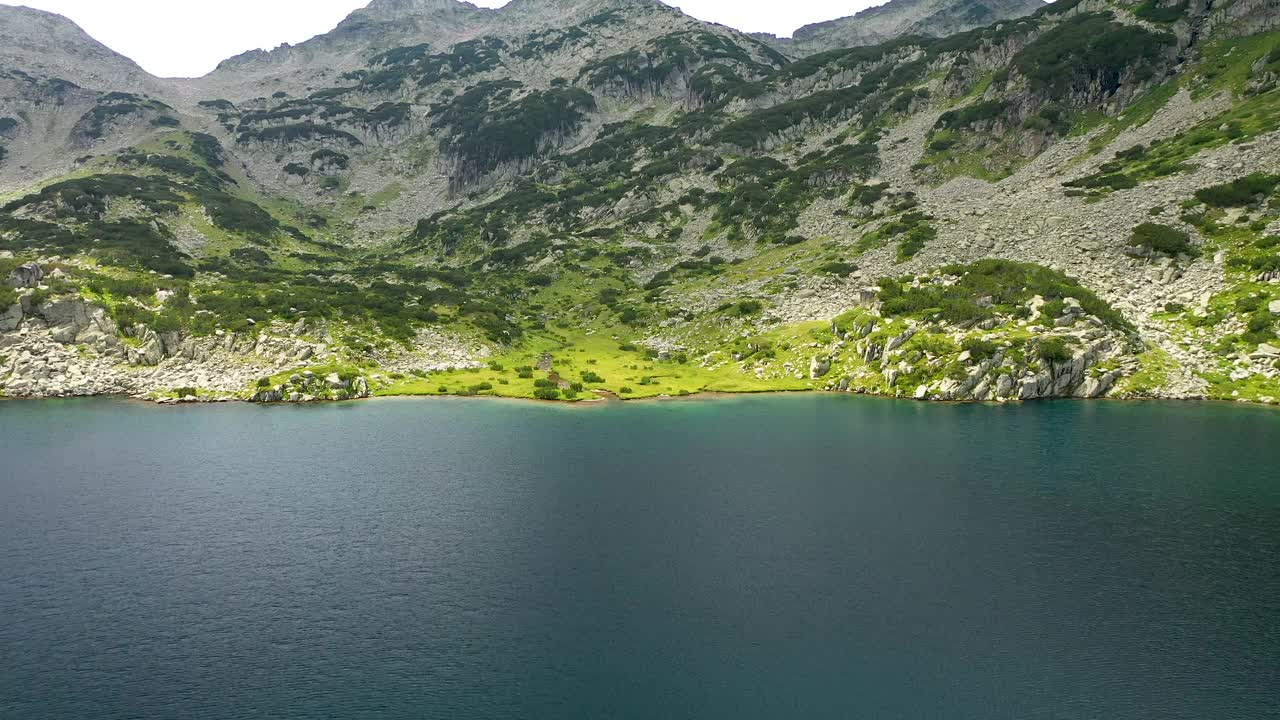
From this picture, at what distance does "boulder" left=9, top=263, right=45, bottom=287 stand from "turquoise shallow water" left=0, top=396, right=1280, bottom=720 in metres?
55.2

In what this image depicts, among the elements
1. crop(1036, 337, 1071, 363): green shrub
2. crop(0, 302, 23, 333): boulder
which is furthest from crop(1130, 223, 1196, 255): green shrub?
crop(0, 302, 23, 333): boulder

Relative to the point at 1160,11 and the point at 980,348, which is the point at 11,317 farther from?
the point at 1160,11

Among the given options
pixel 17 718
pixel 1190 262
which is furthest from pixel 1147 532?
pixel 1190 262

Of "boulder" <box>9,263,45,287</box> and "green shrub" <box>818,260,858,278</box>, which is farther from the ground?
"green shrub" <box>818,260,858,278</box>

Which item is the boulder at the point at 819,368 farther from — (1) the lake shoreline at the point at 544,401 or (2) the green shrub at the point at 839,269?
(2) the green shrub at the point at 839,269

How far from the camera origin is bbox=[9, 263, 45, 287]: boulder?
94950 millimetres

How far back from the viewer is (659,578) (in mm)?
32438

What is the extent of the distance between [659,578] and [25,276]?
117166 millimetres

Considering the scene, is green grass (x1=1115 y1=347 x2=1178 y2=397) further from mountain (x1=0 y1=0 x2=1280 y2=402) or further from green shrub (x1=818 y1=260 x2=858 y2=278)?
green shrub (x1=818 y1=260 x2=858 y2=278)

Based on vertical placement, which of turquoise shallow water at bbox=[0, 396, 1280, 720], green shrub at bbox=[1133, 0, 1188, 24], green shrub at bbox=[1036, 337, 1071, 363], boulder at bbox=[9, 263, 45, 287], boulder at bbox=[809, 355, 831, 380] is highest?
green shrub at bbox=[1133, 0, 1188, 24]

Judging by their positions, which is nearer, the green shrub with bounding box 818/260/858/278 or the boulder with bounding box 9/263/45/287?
the boulder with bounding box 9/263/45/287

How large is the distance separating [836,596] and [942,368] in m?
55.2

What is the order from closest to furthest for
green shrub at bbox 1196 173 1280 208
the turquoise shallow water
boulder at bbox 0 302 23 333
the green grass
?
1. the turquoise shallow water
2. the green grass
3. green shrub at bbox 1196 173 1280 208
4. boulder at bbox 0 302 23 333

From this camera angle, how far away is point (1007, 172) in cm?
14575
